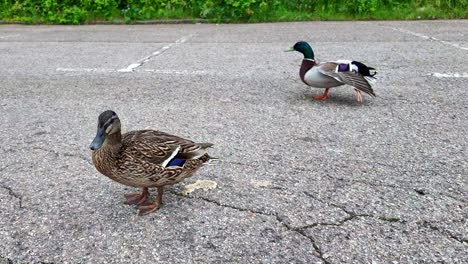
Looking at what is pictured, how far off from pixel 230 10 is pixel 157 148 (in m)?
10.3

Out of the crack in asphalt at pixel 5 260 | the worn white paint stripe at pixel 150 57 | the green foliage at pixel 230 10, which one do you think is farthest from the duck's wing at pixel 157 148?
the green foliage at pixel 230 10

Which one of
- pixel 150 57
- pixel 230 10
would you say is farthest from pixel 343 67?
pixel 230 10

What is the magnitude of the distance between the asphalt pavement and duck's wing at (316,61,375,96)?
0.81 feet

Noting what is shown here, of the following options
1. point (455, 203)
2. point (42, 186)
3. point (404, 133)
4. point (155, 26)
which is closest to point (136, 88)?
point (42, 186)

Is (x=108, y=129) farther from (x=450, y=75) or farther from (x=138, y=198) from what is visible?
(x=450, y=75)

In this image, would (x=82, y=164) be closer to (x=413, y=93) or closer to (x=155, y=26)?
(x=413, y=93)

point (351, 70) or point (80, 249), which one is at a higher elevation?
point (351, 70)

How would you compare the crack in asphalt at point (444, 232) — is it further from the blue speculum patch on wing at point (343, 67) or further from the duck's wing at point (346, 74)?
the blue speculum patch on wing at point (343, 67)

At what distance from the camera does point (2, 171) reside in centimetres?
379

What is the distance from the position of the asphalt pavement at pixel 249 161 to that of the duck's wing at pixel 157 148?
1.24ft

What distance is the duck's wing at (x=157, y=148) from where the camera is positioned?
2.99 m

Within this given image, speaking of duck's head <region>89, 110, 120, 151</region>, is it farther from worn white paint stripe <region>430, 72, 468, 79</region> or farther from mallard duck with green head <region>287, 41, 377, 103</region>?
worn white paint stripe <region>430, 72, 468, 79</region>

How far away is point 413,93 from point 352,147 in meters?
1.99

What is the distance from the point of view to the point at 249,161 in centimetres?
395
